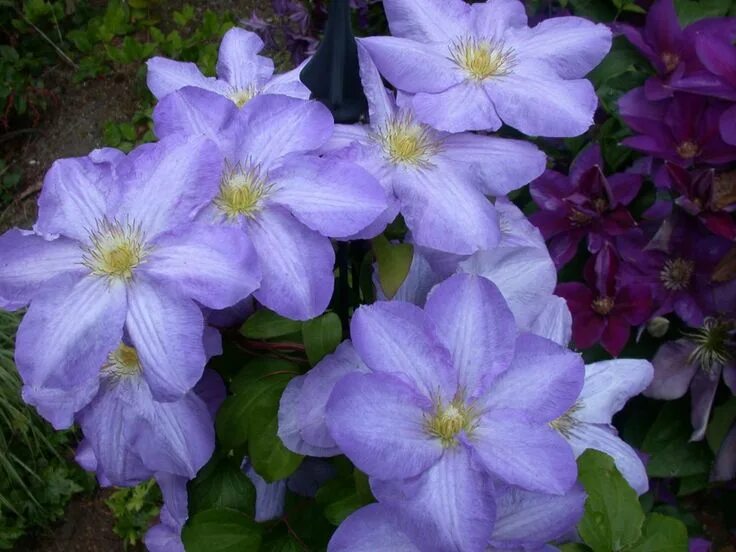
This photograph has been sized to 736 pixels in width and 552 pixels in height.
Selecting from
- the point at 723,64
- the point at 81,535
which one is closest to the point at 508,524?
the point at 723,64

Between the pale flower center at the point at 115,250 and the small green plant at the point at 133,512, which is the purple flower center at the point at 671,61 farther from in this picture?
the small green plant at the point at 133,512

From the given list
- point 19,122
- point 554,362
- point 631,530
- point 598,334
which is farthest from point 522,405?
point 19,122

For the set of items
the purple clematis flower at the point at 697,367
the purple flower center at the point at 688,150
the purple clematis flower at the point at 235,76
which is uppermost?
the purple clematis flower at the point at 235,76

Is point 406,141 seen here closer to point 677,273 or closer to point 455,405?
point 455,405

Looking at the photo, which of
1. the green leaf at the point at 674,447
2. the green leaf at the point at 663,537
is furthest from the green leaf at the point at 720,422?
the green leaf at the point at 663,537

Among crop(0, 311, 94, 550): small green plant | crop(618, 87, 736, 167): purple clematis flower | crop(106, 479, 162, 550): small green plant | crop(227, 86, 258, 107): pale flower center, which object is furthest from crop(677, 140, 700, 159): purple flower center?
crop(0, 311, 94, 550): small green plant

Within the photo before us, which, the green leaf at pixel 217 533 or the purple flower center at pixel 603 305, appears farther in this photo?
the purple flower center at pixel 603 305
